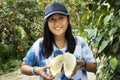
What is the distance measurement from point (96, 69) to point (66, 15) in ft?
1.49

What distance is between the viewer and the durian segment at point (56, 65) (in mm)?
2264

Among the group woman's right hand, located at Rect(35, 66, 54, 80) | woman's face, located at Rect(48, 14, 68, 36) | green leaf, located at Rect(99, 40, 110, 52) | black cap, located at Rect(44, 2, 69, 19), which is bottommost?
woman's right hand, located at Rect(35, 66, 54, 80)

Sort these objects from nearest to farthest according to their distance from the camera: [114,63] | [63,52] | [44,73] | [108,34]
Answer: [114,63] < [108,34] < [44,73] < [63,52]

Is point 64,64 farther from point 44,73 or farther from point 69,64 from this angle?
point 44,73

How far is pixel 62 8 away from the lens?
2408 mm

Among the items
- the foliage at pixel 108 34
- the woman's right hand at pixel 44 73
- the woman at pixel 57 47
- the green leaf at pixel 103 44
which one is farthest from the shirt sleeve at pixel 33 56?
the green leaf at pixel 103 44

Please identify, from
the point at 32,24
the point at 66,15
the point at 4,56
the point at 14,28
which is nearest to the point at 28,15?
the point at 32,24

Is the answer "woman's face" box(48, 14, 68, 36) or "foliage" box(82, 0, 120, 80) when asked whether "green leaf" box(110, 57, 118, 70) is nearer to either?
"foliage" box(82, 0, 120, 80)

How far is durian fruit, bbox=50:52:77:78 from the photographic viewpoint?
7.43 ft

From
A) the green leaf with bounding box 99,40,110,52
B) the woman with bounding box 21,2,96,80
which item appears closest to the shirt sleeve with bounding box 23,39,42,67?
the woman with bounding box 21,2,96,80

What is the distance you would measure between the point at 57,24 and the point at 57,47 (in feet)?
0.61

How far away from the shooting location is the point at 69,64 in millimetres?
2305

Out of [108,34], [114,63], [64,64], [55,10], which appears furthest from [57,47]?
[114,63]

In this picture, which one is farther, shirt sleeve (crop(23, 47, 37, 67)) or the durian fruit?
shirt sleeve (crop(23, 47, 37, 67))
